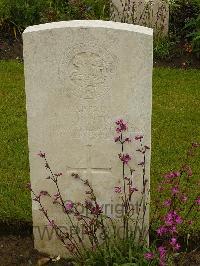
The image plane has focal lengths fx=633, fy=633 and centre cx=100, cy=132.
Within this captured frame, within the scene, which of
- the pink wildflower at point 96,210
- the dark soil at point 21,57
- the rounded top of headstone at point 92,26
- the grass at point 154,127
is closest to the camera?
the rounded top of headstone at point 92,26

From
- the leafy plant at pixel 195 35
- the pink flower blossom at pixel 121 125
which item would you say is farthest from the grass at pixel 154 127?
the pink flower blossom at pixel 121 125

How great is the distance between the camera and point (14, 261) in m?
4.35

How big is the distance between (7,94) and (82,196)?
319 centimetres

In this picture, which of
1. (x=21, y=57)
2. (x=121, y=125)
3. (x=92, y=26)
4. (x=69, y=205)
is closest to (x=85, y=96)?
(x=121, y=125)

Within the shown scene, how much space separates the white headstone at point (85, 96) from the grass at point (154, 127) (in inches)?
33.3

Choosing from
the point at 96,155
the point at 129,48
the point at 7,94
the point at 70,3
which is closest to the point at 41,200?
the point at 96,155

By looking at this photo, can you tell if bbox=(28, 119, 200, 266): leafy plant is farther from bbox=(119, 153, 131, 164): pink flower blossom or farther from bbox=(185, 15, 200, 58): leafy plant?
bbox=(185, 15, 200, 58): leafy plant

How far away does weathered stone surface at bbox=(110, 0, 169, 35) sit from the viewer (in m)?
8.88

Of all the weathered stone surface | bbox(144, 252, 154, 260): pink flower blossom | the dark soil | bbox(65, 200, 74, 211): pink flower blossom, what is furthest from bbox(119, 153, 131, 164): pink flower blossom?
the weathered stone surface

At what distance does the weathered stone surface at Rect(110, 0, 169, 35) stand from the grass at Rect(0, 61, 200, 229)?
109cm

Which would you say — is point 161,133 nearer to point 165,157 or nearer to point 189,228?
point 165,157

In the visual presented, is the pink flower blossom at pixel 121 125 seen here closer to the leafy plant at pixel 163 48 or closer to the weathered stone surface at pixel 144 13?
the leafy plant at pixel 163 48

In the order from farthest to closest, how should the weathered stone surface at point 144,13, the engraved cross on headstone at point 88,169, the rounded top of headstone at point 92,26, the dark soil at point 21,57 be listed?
the weathered stone surface at point 144,13
the dark soil at point 21,57
the engraved cross on headstone at point 88,169
the rounded top of headstone at point 92,26

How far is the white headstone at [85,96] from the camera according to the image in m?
3.70
